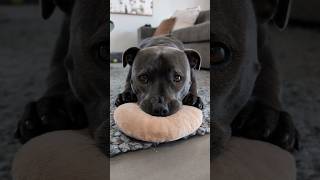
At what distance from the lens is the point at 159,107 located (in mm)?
302

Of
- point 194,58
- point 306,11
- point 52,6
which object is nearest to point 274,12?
point 306,11

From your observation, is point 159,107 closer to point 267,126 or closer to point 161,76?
point 161,76

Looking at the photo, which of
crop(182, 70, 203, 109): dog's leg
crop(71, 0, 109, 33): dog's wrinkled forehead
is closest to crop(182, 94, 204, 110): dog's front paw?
crop(182, 70, 203, 109): dog's leg

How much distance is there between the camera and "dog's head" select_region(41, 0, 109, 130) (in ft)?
1.14

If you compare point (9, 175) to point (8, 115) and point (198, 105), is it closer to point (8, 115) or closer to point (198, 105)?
point (8, 115)

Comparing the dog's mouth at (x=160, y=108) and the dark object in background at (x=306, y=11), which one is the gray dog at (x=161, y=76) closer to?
the dog's mouth at (x=160, y=108)

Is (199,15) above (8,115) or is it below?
above

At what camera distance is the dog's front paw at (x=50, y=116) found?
1.22 ft

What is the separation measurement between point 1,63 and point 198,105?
21 cm

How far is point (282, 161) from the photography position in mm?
385

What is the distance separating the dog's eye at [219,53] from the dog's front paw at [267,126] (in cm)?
7

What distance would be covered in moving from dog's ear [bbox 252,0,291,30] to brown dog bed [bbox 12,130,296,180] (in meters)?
0.14

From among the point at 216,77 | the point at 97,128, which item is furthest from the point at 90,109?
the point at 216,77

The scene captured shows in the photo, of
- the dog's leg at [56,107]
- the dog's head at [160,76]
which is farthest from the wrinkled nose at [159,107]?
the dog's leg at [56,107]
